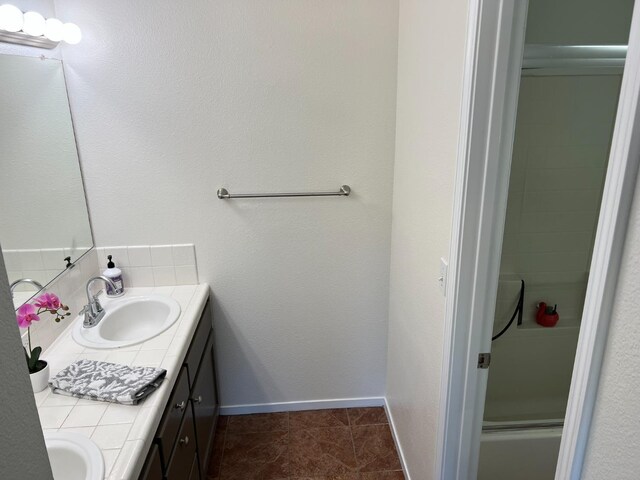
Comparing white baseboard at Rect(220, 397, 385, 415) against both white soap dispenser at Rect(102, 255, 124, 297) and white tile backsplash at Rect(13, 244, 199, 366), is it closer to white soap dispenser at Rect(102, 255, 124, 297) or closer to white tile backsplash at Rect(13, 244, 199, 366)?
white tile backsplash at Rect(13, 244, 199, 366)

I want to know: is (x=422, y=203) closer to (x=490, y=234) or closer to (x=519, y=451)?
(x=490, y=234)

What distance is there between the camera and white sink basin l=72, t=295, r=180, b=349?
181cm

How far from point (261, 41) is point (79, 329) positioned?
4.83 feet

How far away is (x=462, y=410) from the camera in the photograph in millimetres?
1442

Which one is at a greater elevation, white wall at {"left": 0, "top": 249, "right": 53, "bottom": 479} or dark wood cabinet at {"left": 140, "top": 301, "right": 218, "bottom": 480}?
white wall at {"left": 0, "top": 249, "right": 53, "bottom": 479}

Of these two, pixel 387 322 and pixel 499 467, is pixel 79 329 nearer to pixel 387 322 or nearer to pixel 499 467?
pixel 387 322

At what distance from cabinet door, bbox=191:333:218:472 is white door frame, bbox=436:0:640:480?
99cm

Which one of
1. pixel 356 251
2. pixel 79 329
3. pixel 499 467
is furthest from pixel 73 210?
pixel 499 467

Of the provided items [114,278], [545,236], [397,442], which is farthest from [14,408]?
[545,236]

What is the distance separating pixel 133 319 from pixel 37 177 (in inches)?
29.1

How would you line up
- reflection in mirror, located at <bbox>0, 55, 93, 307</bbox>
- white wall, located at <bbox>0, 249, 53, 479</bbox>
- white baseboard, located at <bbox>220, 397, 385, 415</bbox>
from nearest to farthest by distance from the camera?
1. white wall, located at <bbox>0, 249, 53, 479</bbox>
2. reflection in mirror, located at <bbox>0, 55, 93, 307</bbox>
3. white baseboard, located at <bbox>220, 397, 385, 415</bbox>

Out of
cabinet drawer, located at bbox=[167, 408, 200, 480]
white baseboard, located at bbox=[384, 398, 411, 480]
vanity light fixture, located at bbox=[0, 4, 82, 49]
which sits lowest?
white baseboard, located at bbox=[384, 398, 411, 480]

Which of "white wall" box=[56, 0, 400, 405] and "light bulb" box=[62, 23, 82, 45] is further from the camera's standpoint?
"white wall" box=[56, 0, 400, 405]

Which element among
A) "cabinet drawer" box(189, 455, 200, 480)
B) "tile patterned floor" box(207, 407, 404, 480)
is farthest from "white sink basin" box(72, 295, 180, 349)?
"tile patterned floor" box(207, 407, 404, 480)
